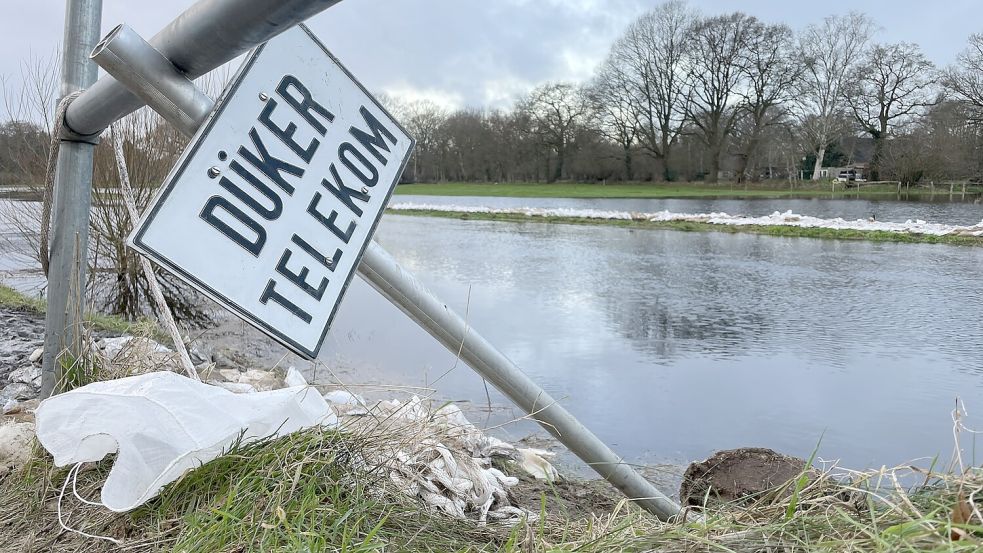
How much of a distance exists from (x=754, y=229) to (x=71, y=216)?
16.7 m

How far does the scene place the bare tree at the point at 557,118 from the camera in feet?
197

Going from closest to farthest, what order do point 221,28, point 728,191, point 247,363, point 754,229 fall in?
1. point 221,28
2. point 247,363
3. point 754,229
4. point 728,191

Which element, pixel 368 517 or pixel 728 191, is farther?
pixel 728 191

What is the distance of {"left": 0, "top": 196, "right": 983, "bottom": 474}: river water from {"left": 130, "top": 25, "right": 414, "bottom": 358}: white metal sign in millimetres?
951

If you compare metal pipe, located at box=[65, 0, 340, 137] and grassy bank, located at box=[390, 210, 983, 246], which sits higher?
metal pipe, located at box=[65, 0, 340, 137]

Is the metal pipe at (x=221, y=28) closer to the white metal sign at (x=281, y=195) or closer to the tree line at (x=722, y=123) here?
the white metal sign at (x=281, y=195)

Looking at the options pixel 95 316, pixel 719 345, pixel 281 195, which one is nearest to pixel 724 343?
pixel 719 345

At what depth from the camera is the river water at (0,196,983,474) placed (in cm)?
441

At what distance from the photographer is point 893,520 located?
128 centimetres

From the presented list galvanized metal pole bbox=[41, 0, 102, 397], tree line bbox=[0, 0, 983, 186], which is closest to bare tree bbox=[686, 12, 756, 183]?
tree line bbox=[0, 0, 983, 186]

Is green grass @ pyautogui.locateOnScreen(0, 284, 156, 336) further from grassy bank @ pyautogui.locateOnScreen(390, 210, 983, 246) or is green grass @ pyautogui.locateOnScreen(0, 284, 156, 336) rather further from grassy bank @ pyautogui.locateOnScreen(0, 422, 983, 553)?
grassy bank @ pyautogui.locateOnScreen(390, 210, 983, 246)

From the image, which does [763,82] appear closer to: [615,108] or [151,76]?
[615,108]

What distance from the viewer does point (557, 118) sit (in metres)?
60.7

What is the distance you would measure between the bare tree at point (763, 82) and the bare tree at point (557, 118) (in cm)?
1394
